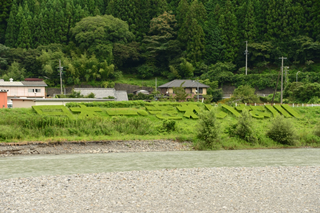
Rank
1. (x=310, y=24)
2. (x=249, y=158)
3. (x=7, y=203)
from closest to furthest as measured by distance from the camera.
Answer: (x=7, y=203) → (x=249, y=158) → (x=310, y=24)

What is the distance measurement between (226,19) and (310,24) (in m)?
16.0

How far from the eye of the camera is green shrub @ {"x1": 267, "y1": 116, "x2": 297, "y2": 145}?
24.9 m

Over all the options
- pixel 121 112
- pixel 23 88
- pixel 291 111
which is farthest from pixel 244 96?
pixel 23 88

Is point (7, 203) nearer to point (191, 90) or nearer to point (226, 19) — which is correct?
point (191, 90)

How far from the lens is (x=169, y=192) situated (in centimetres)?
1059

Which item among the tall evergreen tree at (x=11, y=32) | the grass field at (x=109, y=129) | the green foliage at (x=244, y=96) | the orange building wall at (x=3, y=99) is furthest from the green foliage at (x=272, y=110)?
the tall evergreen tree at (x=11, y=32)

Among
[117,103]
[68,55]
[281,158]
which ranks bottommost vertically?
[281,158]

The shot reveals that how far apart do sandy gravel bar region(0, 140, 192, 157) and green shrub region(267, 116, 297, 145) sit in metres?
6.39

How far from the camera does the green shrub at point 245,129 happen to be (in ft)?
81.7

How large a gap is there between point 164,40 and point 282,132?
2117 inches

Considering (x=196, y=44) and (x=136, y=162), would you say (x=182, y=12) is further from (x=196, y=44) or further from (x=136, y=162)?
(x=136, y=162)

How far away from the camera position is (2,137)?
2256 centimetres

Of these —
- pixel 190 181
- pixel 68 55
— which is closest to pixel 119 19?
pixel 68 55

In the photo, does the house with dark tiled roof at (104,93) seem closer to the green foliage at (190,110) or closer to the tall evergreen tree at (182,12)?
the green foliage at (190,110)
